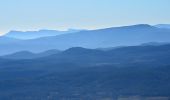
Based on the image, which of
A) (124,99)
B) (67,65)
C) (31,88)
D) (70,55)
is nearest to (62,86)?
(31,88)

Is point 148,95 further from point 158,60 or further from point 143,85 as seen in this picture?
point 158,60

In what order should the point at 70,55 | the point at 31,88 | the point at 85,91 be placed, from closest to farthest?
the point at 85,91 → the point at 31,88 → the point at 70,55

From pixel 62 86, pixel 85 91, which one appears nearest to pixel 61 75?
pixel 62 86

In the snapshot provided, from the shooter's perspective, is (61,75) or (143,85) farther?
(61,75)

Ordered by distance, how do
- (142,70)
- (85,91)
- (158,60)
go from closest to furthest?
(85,91) → (142,70) → (158,60)

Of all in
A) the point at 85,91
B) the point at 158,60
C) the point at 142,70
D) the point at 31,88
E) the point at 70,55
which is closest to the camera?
the point at 85,91

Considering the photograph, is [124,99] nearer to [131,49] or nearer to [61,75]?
[61,75]

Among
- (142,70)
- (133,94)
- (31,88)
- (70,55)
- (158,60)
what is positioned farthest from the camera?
(70,55)

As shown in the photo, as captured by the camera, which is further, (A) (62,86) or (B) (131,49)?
(B) (131,49)
